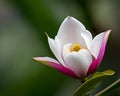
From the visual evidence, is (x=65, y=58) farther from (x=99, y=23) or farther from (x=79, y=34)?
(x=99, y=23)

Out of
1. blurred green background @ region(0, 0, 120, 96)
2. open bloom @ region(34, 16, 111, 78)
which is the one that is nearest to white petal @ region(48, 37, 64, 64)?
open bloom @ region(34, 16, 111, 78)

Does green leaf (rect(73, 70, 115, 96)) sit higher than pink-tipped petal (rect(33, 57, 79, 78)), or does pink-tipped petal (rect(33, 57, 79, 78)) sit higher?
pink-tipped petal (rect(33, 57, 79, 78))

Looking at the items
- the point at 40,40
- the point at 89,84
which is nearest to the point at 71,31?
the point at 89,84

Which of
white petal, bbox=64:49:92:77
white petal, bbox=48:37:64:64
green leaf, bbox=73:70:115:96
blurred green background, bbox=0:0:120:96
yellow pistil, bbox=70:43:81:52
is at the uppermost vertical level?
white petal, bbox=48:37:64:64

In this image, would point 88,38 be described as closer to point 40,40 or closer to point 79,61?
point 79,61

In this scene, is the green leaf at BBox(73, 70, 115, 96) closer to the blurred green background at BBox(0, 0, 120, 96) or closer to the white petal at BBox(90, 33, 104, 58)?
the white petal at BBox(90, 33, 104, 58)
